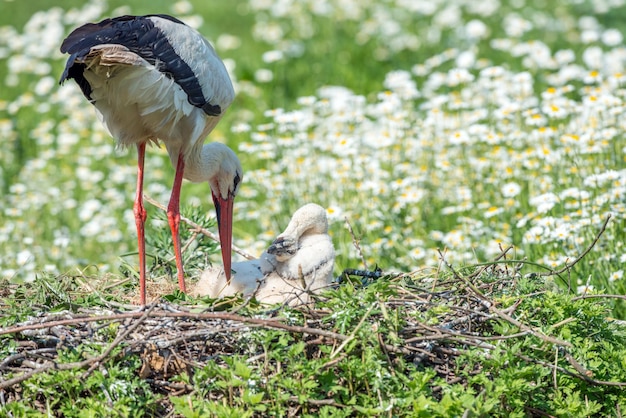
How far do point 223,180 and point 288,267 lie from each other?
111cm

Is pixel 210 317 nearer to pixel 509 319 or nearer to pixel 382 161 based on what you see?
pixel 509 319

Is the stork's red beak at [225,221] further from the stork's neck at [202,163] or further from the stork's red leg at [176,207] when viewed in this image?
the stork's red leg at [176,207]

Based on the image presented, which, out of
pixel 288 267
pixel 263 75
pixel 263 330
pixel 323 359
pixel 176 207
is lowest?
pixel 323 359

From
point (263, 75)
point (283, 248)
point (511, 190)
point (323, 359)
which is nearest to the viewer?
point (323, 359)

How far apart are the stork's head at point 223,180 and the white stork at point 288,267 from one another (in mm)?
586

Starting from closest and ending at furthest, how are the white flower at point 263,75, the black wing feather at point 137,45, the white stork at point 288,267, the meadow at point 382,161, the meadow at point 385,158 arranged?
the black wing feather at point 137,45, the white stork at point 288,267, the meadow at point 382,161, the meadow at point 385,158, the white flower at point 263,75

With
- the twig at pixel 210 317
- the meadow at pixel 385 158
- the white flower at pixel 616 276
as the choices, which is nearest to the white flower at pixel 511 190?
the meadow at pixel 385 158

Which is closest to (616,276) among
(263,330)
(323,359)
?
(323,359)

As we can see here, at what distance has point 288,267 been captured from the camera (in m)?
5.16

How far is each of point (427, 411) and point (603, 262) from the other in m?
→ 2.48

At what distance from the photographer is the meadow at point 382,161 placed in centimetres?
623

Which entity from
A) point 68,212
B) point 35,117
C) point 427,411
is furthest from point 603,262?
point 35,117

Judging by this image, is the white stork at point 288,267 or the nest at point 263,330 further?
the white stork at point 288,267

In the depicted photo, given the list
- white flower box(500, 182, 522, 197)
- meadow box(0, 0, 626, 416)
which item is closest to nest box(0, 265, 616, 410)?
meadow box(0, 0, 626, 416)
